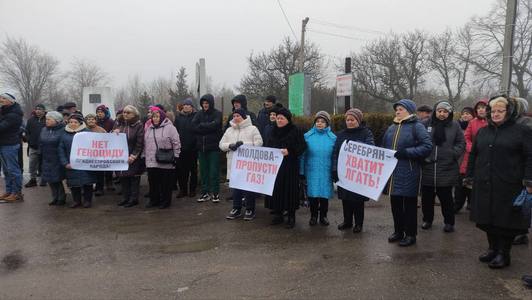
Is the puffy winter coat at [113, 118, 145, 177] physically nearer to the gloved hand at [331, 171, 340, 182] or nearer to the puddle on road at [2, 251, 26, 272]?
the puddle on road at [2, 251, 26, 272]

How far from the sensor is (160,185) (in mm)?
7840

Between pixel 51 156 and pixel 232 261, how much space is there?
15.2ft

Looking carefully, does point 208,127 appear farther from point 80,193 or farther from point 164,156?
point 80,193

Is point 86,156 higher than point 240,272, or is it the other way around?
point 86,156

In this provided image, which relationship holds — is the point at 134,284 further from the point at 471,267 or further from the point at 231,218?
the point at 471,267

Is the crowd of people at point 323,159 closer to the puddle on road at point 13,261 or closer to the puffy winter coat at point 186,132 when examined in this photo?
the puffy winter coat at point 186,132

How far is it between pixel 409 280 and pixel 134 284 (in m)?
2.85

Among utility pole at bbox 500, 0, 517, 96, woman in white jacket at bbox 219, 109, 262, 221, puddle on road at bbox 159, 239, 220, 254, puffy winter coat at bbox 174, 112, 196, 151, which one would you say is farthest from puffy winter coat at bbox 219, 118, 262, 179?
utility pole at bbox 500, 0, 517, 96

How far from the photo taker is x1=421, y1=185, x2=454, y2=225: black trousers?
6.09 m

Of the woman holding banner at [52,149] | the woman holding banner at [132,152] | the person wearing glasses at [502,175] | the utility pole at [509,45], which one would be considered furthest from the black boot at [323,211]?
the utility pole at [509,45]

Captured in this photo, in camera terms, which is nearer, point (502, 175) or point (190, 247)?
point (502, 175)

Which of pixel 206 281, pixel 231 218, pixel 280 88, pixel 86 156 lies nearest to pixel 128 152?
pixel 86 156

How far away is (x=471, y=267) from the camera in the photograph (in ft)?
15.4

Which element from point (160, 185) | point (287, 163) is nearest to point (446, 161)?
point (287, 163)
